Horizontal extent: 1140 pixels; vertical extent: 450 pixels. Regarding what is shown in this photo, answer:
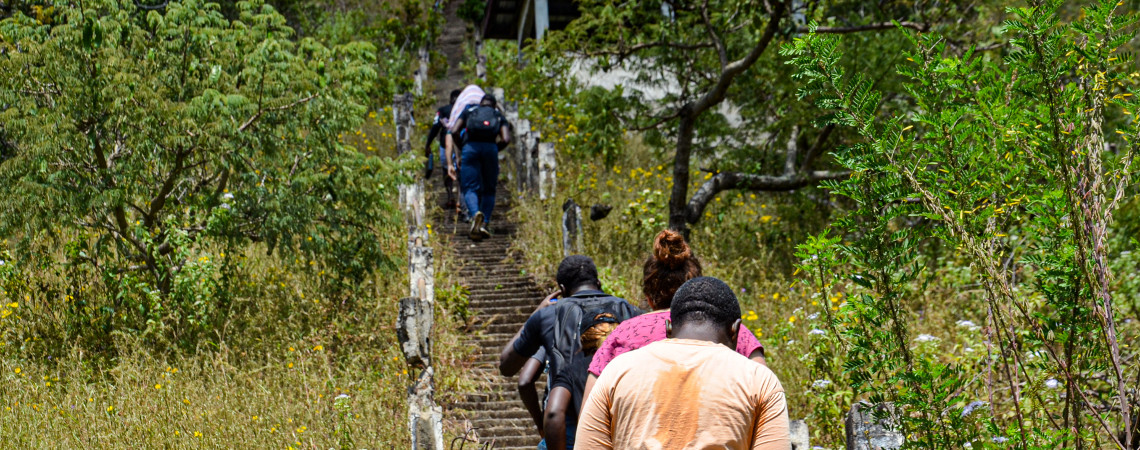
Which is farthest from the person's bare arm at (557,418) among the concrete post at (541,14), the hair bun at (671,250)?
the concrete post at (541,14)

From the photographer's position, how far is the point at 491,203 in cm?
1050

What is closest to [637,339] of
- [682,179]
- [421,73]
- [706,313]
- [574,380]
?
[706,313]

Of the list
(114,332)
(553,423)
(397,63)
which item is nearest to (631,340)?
(553,423)

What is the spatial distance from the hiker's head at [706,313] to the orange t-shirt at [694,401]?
0.07 meters

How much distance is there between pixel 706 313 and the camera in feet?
8.74

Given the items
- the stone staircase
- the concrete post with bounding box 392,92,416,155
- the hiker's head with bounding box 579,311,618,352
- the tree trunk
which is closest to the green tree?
the tree trunk

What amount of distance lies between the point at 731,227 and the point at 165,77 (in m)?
6.53

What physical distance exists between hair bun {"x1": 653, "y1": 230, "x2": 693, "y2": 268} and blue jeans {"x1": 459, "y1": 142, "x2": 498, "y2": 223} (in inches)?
251

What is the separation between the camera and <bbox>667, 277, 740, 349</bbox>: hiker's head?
8.73 feet

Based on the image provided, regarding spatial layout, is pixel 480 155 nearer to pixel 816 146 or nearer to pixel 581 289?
pixel 816 146

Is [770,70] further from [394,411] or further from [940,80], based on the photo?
[940,80]

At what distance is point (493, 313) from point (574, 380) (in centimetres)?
466

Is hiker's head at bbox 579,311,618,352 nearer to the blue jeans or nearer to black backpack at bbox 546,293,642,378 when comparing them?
black backpack at bbox 546,293,642,378

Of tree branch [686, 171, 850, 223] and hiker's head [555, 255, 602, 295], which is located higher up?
tree branch [686, 171, 850, 223]
